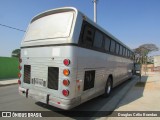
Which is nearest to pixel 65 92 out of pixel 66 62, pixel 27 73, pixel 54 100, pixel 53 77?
pixel 54 100

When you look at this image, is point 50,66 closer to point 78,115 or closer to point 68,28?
point 68,28

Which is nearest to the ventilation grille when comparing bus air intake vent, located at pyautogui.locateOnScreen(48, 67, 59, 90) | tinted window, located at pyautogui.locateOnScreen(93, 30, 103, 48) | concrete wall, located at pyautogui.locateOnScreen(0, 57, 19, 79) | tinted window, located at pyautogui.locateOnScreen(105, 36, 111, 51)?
bus air intake vent, located at pyautogui.locateOnScreen(48, 67, 59, 90)

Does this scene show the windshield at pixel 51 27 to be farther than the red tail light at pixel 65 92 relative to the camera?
Yes

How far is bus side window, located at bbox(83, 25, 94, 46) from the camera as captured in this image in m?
5.27

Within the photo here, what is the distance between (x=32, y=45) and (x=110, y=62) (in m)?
3.97

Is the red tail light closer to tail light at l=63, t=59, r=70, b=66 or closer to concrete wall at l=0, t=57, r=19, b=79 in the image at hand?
tail light at l=63, t=59, r=70, b=66

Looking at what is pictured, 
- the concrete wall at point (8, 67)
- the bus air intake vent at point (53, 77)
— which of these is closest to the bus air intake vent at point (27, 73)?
the bus air intake vent at point (53, 77)

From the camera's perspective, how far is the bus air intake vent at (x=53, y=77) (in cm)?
478

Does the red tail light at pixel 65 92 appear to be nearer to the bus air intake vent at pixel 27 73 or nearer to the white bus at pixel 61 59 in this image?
the white bus at pixel 61 59

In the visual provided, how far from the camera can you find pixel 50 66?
489cm

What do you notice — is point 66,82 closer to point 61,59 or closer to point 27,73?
point 61,59

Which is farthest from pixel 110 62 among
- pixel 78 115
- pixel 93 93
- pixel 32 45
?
pixel 32 45

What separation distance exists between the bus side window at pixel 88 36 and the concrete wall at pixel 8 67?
40.4ft

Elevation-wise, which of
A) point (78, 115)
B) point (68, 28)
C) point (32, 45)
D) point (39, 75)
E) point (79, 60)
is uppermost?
point (68, 28)
